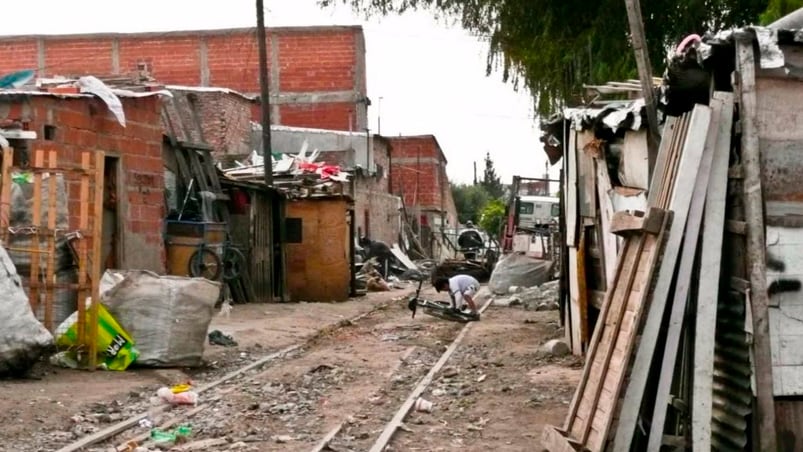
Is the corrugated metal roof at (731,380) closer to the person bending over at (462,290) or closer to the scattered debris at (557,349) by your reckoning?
the scattered debris at (557,349)

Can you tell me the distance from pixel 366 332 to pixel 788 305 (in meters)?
12.1

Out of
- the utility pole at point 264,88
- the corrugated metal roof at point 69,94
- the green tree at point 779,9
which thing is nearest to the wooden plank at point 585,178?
the green tree at point 779,9

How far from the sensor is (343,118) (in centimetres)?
4438

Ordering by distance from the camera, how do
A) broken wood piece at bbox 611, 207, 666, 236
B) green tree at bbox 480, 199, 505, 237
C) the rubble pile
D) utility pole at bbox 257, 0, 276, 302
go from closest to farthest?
broken wood piece at bbox 611, 207, 666, 236 < the rubble pile < utility pole at bbox 257, 0, 276, 302 < green tree at bbox 480, 199, 505, 237

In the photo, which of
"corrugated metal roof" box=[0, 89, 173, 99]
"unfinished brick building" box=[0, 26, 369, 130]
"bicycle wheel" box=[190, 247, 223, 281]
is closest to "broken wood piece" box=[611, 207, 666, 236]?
"corrugated metal roof" box=[0, 89, 173, 99]

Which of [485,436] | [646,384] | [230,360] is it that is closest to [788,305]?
[646,384]

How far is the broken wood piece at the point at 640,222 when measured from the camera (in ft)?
21.7

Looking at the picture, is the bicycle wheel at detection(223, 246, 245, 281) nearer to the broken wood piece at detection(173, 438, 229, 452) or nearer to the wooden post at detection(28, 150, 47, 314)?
the wooden post at detection(28, 150, 47, 314)

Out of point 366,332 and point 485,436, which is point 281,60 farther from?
point 485,436

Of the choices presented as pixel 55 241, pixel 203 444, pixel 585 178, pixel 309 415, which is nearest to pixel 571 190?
pixel 585 178

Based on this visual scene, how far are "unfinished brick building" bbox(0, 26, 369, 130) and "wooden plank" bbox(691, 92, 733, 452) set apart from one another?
37789mm

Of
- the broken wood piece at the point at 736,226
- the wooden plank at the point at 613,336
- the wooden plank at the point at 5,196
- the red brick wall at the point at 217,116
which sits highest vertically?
the red brick wall at the point at 217,116

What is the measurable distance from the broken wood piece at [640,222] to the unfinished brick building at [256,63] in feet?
122

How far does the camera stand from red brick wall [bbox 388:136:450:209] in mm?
58438
